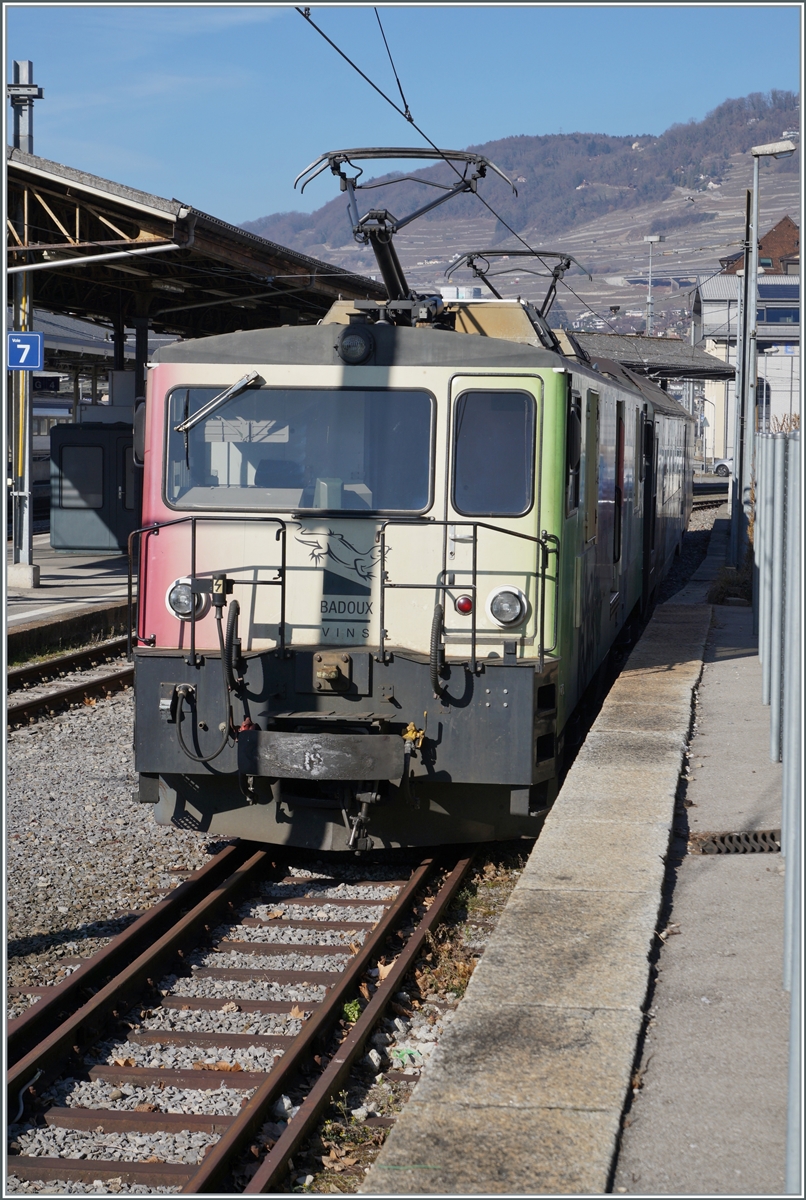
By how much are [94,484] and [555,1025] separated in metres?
20.9

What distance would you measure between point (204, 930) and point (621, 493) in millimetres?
6616

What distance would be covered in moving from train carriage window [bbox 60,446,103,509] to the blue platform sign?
8210 mm

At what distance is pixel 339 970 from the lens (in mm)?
6242

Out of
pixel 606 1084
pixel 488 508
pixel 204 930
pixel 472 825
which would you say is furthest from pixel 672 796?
pixel 606 1084

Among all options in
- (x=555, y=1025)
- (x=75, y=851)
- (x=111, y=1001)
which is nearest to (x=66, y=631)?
(x=75, y=851)

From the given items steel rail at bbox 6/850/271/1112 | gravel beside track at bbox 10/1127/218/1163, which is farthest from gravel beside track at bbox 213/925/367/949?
gravel beside track at bbox 10/1127/218/1163

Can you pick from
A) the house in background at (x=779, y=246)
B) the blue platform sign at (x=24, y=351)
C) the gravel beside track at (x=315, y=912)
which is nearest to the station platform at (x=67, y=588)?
the blue platform sign at (x=24, y=351)

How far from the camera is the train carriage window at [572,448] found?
7.67 m

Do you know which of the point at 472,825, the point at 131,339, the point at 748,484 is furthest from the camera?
the point at 131,339

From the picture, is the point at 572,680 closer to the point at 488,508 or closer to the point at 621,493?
the point at 488,508

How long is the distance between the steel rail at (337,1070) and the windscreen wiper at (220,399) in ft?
10.3

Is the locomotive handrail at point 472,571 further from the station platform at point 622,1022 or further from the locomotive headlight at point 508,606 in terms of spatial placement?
the station platform at point 622,1022

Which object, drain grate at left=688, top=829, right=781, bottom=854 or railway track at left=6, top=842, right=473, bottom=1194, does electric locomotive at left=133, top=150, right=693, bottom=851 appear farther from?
drain grate at left=688, top=829, right=781, bottom=854

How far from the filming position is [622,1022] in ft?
14.3
